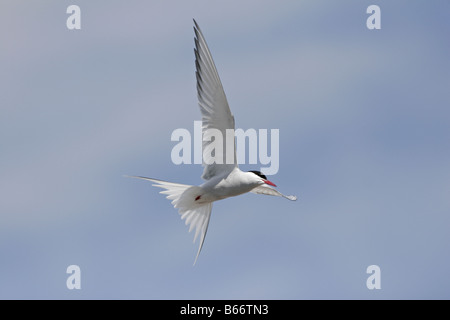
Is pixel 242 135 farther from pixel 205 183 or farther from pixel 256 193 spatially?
pixel 256 193

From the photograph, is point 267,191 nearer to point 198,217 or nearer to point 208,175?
point 198,217

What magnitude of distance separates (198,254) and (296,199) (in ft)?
5.25

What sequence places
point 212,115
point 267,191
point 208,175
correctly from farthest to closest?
point 267,191
point 208,175
point 212,115

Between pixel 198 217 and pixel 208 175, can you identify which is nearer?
pixel 208 175

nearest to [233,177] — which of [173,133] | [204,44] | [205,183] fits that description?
[205,183]

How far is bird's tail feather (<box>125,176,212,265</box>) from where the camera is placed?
876 cm

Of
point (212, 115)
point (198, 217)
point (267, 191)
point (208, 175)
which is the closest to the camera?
point (212, 115)

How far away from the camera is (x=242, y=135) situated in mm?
8695

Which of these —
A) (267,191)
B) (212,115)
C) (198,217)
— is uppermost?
(212,115)

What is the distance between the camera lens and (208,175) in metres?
8.84

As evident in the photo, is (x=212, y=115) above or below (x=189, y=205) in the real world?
above

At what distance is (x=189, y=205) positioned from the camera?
901cm

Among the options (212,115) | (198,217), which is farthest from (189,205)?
(212,115)

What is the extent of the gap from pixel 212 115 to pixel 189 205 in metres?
1.24
